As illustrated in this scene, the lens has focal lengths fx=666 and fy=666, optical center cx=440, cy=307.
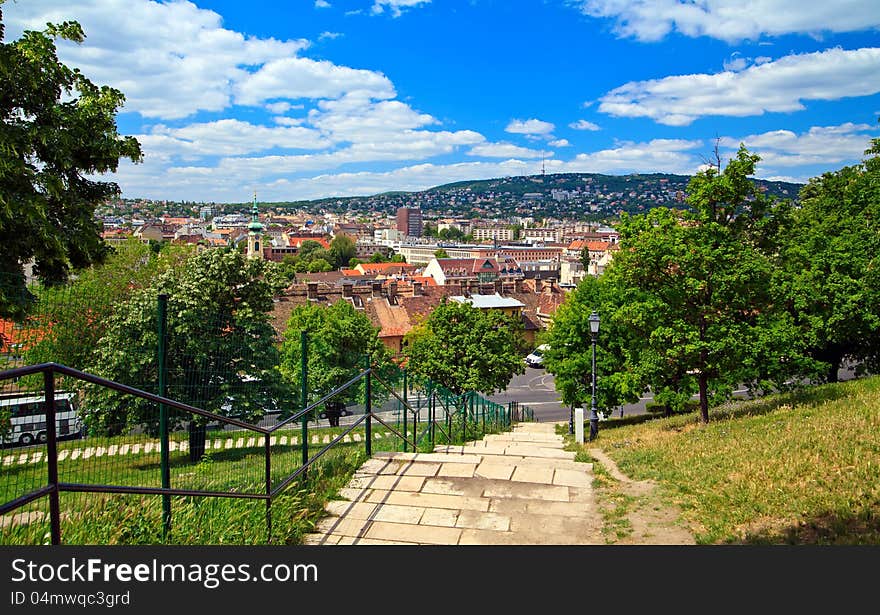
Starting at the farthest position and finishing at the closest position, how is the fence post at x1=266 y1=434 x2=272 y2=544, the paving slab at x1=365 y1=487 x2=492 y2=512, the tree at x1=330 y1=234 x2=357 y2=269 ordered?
the tree at x1=330 y1=234 x2=357 y2=269 → the paving slab at x1=365 y1=487 x2=492 y2=512 → the fence post at x1=266 y1=434 x2=272 y2=544

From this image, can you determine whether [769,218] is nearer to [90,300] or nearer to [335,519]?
[335,519]

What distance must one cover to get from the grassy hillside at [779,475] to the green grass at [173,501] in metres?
3.75

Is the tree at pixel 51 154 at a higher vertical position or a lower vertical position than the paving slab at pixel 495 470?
higher

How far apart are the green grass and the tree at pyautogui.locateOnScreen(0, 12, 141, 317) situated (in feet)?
19.5

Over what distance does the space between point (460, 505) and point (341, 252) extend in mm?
173358

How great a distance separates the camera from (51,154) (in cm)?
1131

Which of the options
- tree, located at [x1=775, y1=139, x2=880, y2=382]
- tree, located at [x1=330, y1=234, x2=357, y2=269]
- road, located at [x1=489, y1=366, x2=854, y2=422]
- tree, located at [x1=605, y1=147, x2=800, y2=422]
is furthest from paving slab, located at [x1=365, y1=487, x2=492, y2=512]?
tree, located at [x1=330, y1=234, x2=357, y2=269]

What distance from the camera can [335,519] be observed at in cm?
637

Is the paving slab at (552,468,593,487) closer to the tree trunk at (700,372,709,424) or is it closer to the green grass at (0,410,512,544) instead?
the green grass at (0,410,512,544)

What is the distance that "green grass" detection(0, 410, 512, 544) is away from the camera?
4.36m

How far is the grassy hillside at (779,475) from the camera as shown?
5.87 m

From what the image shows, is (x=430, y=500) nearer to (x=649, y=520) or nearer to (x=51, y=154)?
(x=649, y=520)

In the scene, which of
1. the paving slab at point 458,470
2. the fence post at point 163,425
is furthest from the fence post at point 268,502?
the paving slab at point 458,470

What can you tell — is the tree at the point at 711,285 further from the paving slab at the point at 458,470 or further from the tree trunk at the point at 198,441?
the tree trunk at the point at 198,441
